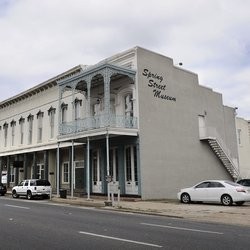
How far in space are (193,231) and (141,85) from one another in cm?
1540

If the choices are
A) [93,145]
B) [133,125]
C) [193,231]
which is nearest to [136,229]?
[193,231]

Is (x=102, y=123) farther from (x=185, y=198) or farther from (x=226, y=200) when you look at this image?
(x=226, y=200)

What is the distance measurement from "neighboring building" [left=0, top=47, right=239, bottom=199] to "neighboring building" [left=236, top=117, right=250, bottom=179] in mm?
1196

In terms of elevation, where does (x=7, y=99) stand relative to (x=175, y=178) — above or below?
above

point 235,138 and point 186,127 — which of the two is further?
point 235,138

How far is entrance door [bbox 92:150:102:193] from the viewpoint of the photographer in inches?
1094

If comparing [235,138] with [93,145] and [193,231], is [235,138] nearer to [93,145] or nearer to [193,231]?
[93,145]

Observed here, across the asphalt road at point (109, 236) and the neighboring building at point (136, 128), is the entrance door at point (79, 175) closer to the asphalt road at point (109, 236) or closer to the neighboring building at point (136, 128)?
the neighboring building at point (136, 128)

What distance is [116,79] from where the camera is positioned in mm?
26844

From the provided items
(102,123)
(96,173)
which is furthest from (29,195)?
(102,123)

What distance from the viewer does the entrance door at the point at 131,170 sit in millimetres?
24828

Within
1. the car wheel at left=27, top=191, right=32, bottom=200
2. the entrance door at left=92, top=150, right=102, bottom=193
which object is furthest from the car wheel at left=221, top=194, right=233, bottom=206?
the car wheel at left=27, top=191, right=32, bottom=200

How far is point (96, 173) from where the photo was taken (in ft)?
93.1

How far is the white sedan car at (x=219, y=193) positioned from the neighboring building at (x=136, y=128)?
3673 mm
